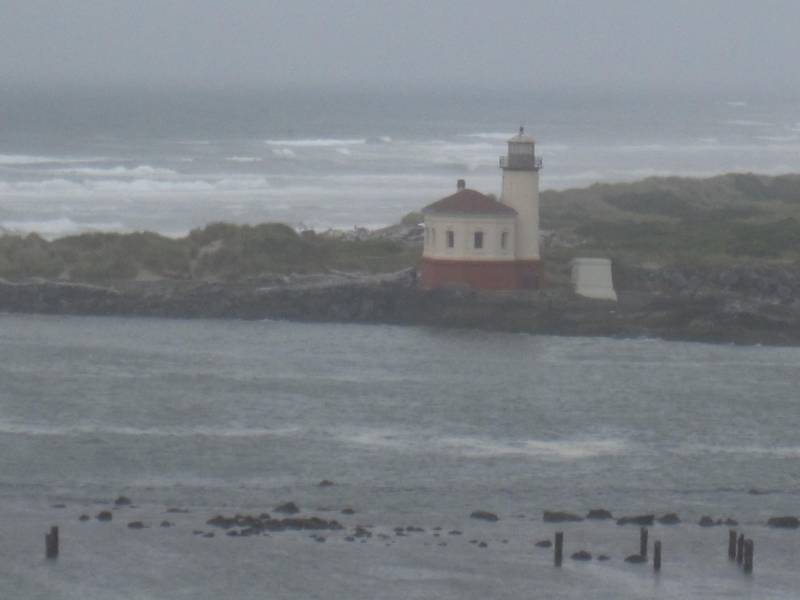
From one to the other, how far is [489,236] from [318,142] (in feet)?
242

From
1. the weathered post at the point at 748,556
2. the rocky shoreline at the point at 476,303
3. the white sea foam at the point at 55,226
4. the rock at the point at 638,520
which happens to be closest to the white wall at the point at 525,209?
the rocky shoreline at the point at 476,303

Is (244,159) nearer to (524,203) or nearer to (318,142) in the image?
(318,142)

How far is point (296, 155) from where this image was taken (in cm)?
10256

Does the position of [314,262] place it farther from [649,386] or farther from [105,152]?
[105,152]

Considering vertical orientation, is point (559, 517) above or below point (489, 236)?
below

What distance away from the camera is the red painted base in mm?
42750

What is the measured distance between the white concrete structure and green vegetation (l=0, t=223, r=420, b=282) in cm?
358

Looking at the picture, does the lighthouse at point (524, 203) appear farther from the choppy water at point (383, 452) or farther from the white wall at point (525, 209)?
the choppy water at point (383, 452)

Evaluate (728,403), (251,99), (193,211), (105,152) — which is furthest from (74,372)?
(251,99)

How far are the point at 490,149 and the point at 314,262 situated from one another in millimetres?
67115

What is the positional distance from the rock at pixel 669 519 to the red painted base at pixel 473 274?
15.9 metres

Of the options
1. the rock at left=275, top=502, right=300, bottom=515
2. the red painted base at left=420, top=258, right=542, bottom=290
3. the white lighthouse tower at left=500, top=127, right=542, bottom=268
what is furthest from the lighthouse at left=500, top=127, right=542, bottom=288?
the rock at left=275, top=502, right=300, bottom=515

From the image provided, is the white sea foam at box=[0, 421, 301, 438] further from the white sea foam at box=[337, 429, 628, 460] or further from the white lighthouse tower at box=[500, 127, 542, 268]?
the white lighthouse tower at box=[500, 127, 542, 268]

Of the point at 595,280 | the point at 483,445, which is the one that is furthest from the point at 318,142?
the point at 483,445
